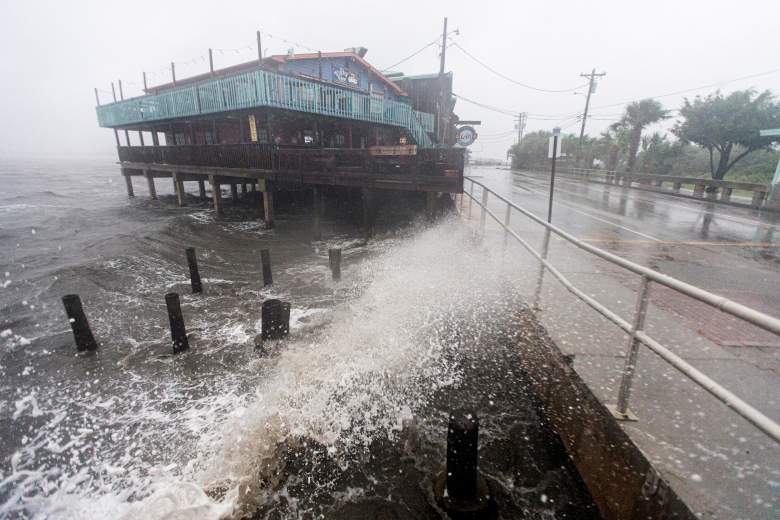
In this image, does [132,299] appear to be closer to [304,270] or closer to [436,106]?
[304,270]

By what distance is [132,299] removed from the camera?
314 inches

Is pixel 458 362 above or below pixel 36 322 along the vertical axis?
above

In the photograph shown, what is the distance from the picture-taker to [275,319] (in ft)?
17.8

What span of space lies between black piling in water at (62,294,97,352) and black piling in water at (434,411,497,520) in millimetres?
6021

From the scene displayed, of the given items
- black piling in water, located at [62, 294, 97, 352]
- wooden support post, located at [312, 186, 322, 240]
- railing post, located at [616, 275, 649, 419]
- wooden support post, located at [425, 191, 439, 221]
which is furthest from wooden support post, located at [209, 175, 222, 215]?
railing post, located at [616, 275, 649, 419]

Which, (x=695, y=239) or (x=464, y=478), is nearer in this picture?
(x=464, y=478)

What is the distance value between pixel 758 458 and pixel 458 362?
265 cm

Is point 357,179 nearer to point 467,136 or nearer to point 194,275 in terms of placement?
point 194,275

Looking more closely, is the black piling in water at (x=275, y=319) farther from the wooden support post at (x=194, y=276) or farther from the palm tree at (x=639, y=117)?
the palm tree at (x=639, y=117)

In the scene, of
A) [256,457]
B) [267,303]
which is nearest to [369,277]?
[267,303]

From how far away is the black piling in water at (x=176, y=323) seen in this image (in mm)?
5406

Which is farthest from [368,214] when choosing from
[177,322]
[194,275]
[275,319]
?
[177,322]

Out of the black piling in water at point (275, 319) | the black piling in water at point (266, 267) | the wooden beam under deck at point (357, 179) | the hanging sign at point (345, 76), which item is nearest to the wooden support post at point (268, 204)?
the wooden beam under deck at point (357, 179)

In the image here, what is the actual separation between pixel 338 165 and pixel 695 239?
36.2ft
